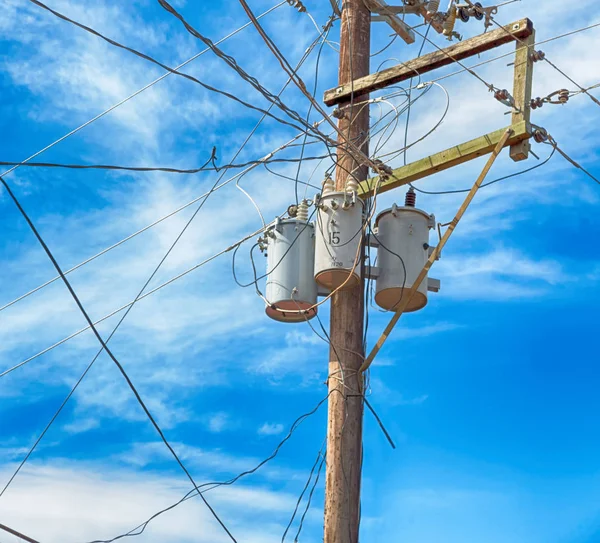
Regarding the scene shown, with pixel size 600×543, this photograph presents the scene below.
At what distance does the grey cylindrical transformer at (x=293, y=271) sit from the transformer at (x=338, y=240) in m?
0.15

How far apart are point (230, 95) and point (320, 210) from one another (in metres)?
1.20

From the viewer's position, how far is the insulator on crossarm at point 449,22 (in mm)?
9453

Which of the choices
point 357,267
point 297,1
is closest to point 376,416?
point 357,267

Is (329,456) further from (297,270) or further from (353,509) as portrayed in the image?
(297,270)

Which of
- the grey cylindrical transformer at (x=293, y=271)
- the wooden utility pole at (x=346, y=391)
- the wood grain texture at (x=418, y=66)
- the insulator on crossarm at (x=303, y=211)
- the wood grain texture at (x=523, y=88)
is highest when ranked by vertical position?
the wood grain texture at (x=418, y=66)

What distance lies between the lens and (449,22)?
9508 millimetres

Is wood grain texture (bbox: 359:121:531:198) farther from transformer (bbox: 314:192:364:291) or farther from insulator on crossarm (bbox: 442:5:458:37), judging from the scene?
insulator on crossarm (bbox: 442:5:458:37)

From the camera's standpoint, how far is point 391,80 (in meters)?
9.19

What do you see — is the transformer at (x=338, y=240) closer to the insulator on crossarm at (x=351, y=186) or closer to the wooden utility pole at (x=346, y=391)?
the insulator on crossarm at (x=351, y=186)

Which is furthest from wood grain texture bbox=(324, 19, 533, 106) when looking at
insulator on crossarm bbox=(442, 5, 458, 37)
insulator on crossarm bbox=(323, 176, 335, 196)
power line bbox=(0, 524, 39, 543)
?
power line bbox=(0, 524, 39, 543)

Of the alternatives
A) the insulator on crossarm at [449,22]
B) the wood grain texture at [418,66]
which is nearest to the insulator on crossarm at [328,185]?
the wood grain texture at [418,66]

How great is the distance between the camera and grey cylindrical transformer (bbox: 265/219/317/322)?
8.52m

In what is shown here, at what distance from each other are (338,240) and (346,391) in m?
1.08

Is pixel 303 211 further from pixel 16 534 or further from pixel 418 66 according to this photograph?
pixel 16 534
